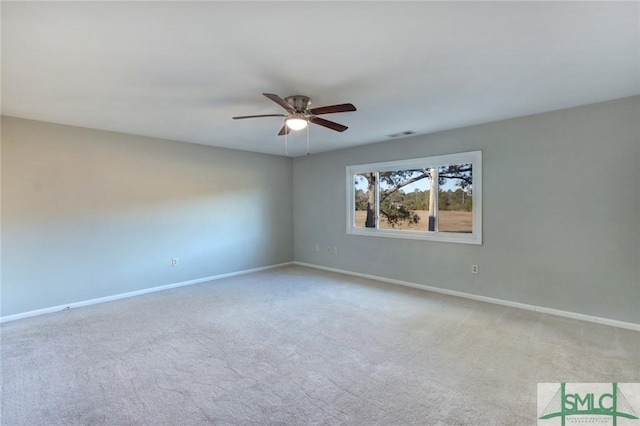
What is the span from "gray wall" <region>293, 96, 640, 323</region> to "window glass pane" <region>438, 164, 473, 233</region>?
0.24m

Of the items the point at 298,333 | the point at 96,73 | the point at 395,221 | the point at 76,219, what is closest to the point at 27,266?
the point at 76,219

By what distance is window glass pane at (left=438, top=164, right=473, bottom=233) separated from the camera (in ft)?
14.0

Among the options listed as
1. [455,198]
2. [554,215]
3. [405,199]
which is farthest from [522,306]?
[405,199]

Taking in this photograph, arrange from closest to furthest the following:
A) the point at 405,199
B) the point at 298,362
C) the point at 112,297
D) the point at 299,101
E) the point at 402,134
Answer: the point at 298,362 < the point at 299,101 < the point at 112,297 < the point at 402,134 < the point at 405,199

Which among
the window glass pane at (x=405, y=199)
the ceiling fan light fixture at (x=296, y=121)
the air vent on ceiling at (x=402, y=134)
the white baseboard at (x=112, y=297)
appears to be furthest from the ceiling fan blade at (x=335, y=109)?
the white baseboard at (x=112, y=297)

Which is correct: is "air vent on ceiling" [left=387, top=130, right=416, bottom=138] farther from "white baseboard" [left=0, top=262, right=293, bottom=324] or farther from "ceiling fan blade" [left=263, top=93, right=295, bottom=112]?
"white baseboard" [left=0, top=262, right=293, bottom=324]

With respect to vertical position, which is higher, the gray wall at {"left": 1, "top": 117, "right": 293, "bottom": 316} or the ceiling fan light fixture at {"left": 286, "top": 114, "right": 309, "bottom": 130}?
the ceiling fan light fixture at {"left": 286, "top": 114, "right": 309, "bottom": 130}

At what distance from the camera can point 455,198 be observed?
4.42 m

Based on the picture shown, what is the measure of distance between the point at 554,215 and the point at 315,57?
3309 millimetres

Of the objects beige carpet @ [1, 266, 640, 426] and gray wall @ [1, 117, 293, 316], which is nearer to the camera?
beige carpet @ [1, 266, 640, 426]

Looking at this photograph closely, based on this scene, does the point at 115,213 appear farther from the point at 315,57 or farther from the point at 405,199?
the point at 405,199

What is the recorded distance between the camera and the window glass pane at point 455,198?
427 cm

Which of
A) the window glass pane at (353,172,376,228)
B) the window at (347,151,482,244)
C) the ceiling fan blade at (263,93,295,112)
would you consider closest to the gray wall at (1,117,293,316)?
the window glass pane at (353,172,376,228)

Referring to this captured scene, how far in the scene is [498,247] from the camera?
156 inches
